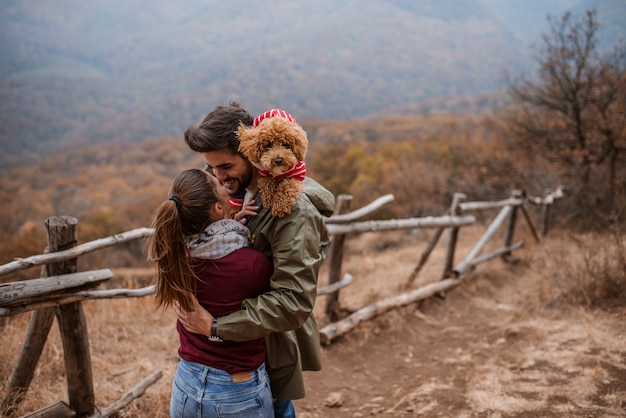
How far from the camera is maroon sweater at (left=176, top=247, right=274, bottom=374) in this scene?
159cm

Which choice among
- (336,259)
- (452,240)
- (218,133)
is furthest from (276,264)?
(452,240)

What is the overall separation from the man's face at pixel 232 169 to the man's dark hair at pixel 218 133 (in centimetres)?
3

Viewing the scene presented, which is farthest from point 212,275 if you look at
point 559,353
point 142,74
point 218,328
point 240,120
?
point 142,74

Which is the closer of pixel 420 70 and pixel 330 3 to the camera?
pixel 420 70

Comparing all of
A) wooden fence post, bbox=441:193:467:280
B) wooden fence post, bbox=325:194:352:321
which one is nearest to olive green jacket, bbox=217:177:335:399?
wooden fence post, bbox=325:194:352:321

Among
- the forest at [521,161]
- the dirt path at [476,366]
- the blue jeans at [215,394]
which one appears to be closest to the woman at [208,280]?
the blue jeans at [215,394]

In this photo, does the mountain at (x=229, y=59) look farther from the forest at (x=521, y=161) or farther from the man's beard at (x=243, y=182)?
the man's beard at (x=243, y=182)

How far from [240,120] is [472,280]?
18.7ft

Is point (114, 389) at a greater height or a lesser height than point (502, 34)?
lesser

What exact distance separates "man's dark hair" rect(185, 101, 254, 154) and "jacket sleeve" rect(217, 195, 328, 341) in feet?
1.37

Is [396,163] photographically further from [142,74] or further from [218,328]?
[142,74]

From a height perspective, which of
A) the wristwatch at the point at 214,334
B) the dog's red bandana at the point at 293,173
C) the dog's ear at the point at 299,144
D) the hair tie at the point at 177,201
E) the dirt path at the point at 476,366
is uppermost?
the dog's ear at the point at 299,144

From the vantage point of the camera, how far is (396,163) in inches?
841

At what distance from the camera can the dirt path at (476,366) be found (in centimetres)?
323
